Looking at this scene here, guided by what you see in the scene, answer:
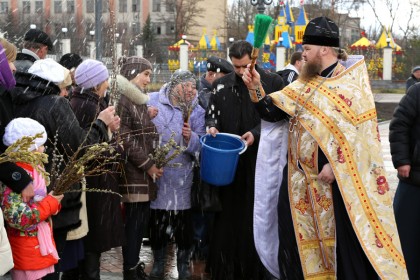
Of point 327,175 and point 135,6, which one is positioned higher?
point 327,175

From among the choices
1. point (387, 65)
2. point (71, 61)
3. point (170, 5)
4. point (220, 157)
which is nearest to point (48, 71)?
point (220, 157)

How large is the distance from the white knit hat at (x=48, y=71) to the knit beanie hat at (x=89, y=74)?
0.60 metres

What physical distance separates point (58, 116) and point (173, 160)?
5.11 feet

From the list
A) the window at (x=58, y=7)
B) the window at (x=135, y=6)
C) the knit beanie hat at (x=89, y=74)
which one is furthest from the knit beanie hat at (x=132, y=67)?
the window at (x=135, y=6)

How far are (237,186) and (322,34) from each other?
71.5 inches

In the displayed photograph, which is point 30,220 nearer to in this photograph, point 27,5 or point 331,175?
point 331,175

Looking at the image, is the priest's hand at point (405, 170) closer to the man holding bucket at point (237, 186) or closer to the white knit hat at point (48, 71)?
the man holding bucket at point (237, 186)

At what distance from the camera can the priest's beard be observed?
5305mm

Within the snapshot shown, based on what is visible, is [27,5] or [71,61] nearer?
[71,61]

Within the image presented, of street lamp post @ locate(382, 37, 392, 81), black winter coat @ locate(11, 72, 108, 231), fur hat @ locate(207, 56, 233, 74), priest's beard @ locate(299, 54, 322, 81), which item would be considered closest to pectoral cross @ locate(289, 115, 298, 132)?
priest's beard @ locate(299, 54, 322, 81)

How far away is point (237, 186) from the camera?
21.8ft

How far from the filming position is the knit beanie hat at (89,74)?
19.9ft

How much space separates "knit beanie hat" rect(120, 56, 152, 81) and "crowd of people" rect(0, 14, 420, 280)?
0.01m

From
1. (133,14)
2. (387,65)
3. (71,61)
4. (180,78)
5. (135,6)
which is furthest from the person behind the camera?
(135,6)
